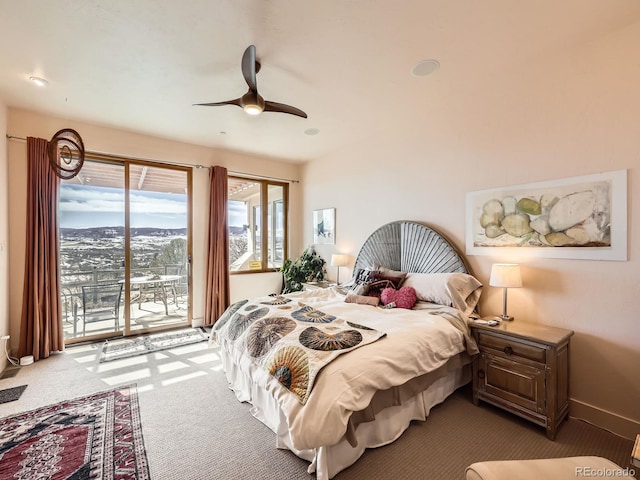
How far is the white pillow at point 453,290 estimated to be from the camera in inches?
108

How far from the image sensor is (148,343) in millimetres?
3914

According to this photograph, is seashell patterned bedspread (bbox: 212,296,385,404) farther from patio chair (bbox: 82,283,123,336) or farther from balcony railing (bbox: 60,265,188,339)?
patio chair (bbox: 82,283,123,336)

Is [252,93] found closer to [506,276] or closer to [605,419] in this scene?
[506,276]

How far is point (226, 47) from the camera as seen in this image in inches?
89.0

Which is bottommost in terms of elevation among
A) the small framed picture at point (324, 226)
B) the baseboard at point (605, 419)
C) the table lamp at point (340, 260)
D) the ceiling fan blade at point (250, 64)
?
the baseboard at point (605, 419)

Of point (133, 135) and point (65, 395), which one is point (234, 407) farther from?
point (133, 135)

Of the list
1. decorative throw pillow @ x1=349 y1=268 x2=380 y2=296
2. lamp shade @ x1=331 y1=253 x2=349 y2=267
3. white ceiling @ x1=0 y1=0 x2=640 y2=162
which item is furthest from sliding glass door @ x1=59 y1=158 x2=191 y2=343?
decorative throw pillow @ x1=349 y1=268 x2=380 y2=296

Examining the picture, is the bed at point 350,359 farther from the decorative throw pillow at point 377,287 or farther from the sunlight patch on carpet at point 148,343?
the sunlight patch on carpet at point 148,343

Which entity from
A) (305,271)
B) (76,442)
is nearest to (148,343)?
(76,442)

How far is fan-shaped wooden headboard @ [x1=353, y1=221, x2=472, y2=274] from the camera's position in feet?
10.2

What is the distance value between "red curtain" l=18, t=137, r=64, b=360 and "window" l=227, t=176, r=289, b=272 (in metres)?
2.29

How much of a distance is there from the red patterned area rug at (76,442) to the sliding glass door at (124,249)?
188 centimetres

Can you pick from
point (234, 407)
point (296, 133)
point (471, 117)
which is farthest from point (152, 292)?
point (471, 117)

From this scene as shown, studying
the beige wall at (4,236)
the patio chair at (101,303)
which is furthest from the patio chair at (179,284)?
the beige wall at (4,236)
